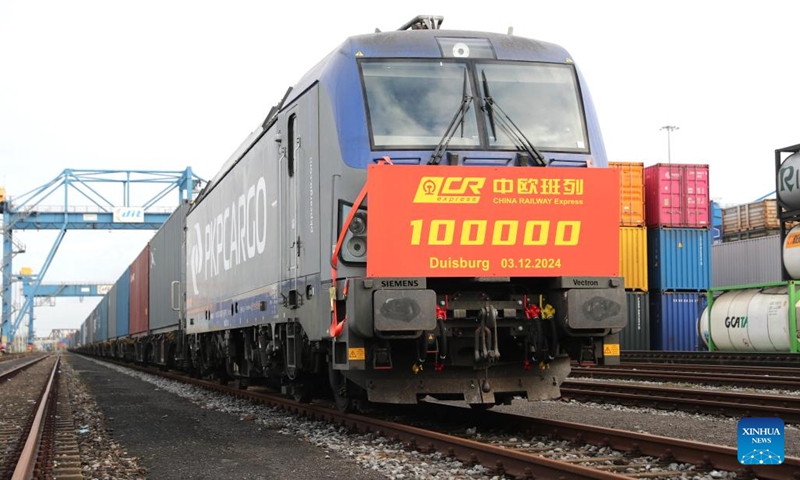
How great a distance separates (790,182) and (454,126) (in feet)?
57.3

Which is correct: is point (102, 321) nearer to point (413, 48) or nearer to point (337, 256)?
point (413, 48)

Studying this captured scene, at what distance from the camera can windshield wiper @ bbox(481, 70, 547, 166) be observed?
7895 millimetres

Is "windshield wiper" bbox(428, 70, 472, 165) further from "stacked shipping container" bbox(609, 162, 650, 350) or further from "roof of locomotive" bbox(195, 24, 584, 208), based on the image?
"stacked shipping container" bbox(609, 162, 650, 350)

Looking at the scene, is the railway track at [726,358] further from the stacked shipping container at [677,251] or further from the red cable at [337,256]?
the red cable at [337,256]

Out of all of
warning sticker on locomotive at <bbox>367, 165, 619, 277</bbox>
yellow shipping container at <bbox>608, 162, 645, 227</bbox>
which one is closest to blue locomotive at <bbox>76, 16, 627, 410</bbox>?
warning sticker on locomotive at <bbox>367, 165, 619, 277</bbox>

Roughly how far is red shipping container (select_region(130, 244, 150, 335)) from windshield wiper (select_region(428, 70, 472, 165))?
18293 mm

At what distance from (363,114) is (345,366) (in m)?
2.19

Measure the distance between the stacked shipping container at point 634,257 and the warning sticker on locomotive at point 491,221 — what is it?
73.6ft

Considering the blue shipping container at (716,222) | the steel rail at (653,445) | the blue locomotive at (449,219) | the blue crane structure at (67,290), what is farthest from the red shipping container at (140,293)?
the blue crane structure at (67,290)

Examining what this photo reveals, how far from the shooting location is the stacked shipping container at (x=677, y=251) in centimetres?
3011


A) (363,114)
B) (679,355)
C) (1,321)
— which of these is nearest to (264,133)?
(363,114)

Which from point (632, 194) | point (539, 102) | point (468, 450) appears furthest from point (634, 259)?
point (468, 450)

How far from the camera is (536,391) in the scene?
8211 millimetres

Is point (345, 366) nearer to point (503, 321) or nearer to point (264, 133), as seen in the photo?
point (503, 321)
